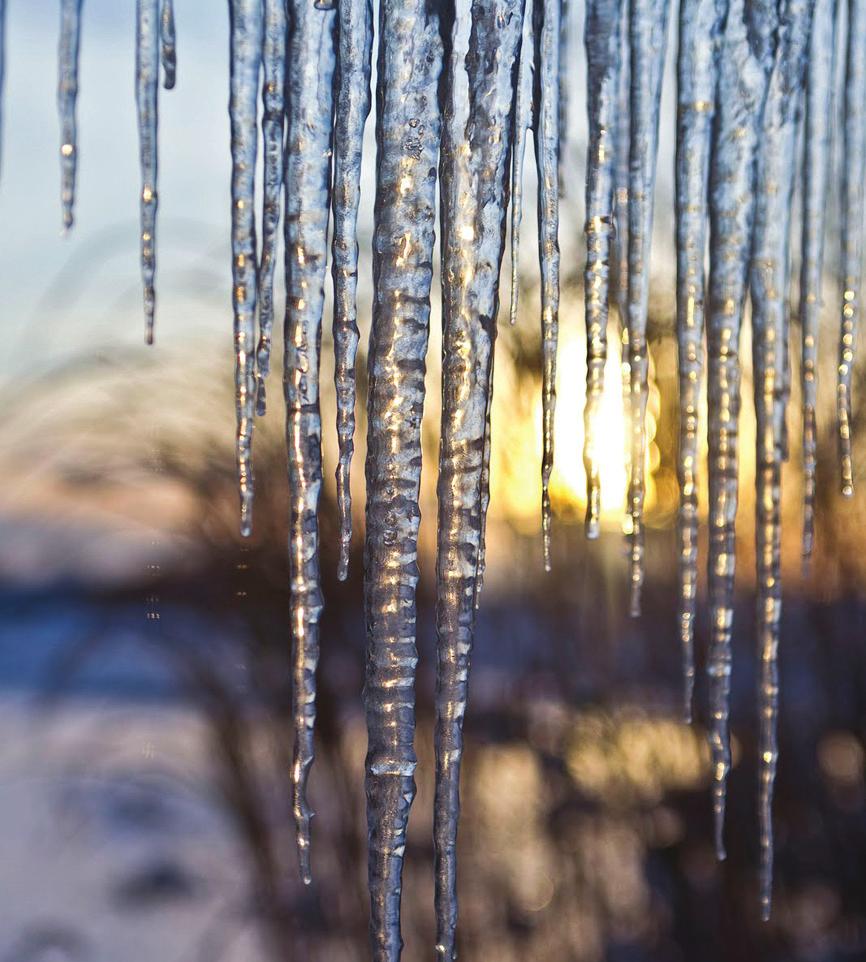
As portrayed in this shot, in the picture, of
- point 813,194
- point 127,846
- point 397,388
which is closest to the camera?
point 397,388

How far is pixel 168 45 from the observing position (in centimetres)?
56

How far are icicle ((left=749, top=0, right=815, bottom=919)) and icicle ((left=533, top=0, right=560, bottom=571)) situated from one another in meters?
0.15

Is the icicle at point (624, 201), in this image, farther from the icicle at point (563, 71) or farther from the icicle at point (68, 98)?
the icicle at point (68, 98)

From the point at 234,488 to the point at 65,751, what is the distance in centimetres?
74

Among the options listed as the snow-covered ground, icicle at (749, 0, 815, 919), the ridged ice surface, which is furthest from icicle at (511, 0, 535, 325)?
the snow-covered ground

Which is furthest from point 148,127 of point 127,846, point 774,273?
point 127,846

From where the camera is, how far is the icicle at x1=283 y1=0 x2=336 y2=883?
1.72ft

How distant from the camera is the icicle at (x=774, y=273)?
0.61 meters

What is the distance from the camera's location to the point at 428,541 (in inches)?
46.1

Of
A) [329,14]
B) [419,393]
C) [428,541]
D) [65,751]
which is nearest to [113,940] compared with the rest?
[65,751]

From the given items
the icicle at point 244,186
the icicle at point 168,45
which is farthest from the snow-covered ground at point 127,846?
the icicle at point 168,45

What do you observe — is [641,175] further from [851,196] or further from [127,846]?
[127,846]

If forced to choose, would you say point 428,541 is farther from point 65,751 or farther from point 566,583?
point 65,751

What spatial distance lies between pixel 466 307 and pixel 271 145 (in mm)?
159
